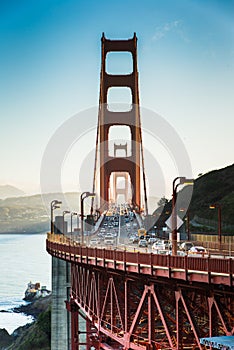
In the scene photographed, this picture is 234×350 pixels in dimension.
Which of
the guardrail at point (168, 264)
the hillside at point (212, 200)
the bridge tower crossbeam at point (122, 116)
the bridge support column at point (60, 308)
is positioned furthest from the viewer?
the bridge tower crossbeam at point (122, 116)

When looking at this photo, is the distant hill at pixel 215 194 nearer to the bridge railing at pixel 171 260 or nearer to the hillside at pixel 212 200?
the hillside at pixel 212 200

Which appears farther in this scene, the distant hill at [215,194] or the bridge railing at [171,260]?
the distant hill at [215,194]

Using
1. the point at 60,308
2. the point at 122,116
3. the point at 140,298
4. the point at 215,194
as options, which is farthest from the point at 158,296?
the point at 122,116

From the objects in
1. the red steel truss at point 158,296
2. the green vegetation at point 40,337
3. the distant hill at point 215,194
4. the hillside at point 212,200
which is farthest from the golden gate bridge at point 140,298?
the distant hill at point 215,194

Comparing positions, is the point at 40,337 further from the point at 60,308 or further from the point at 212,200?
the point at 212,200

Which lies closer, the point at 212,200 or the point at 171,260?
the point at 171,260

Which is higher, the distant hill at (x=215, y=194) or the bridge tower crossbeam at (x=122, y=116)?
the bridge tower crossbeam at (x=122, y=116)

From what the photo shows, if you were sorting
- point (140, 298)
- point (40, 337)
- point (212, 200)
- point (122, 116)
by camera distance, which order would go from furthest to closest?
point (122, 116)
point (212, 200)
point (40, 337)
point (140, 298)

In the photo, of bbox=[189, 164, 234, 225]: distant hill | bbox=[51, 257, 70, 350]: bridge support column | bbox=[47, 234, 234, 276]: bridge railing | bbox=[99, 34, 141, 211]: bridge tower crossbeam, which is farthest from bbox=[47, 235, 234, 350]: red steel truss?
bbox=[99, 34, 141, 211]: bridge tower crossbeam

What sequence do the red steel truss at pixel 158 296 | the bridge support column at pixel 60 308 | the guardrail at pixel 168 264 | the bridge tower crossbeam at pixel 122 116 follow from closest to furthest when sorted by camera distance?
the guardrail at pixel 168 264 < the red steel truss at pixel 158 296 < the bridge support column at pixel 60 308 < the bridge tower crossbeam at pixel 122 116
